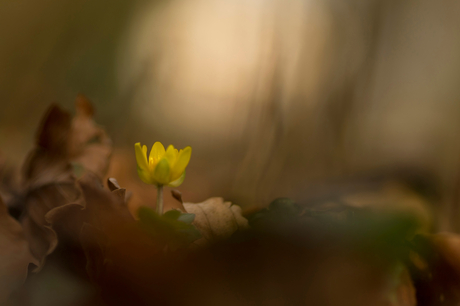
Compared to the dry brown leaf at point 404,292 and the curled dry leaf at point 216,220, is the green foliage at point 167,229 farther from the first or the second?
the dry brown leaf at point 404,292

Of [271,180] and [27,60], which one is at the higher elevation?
[27,60]

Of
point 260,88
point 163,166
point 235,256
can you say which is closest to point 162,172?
point 163,166

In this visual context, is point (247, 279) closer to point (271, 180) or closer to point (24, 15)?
point (271, 180)

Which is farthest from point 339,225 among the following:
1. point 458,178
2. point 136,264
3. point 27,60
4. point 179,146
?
point 27,60

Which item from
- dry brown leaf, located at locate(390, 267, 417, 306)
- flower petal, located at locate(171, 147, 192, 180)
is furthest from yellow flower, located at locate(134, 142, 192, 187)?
dry brown leaf, located at locate(390, 267, 417, 306)

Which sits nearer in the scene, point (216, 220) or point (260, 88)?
point (216, 220)

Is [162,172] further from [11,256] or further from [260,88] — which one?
[260,88]
